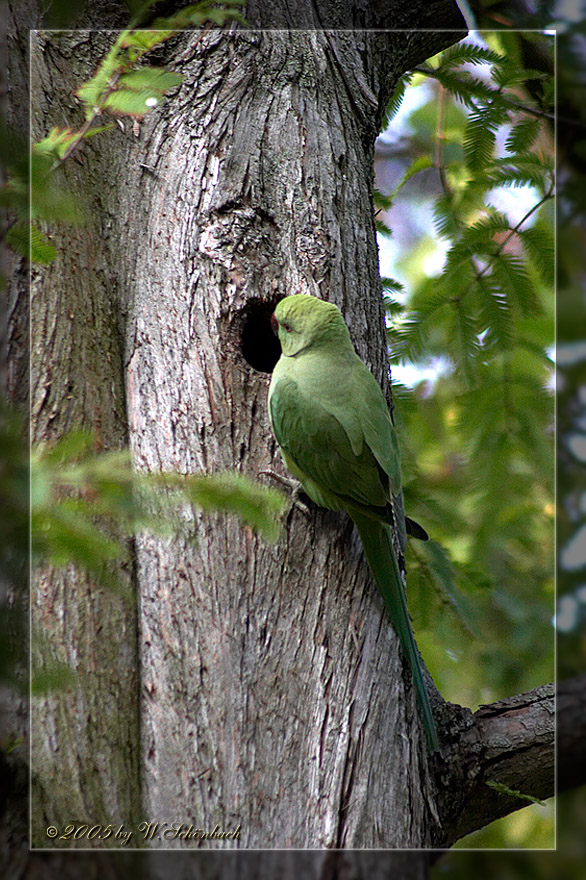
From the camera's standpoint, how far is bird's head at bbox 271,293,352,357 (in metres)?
2.33

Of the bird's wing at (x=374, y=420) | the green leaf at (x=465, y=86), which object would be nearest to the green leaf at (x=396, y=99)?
the green leaf at (x=465, y=86)

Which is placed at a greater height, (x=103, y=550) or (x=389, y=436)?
(x=389, y=436)

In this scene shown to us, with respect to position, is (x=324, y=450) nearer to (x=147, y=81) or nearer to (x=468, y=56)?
(x=147, y=81)

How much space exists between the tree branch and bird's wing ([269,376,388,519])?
0.78 m

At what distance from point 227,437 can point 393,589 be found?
2.30 ft

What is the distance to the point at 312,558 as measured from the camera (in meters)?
2.17

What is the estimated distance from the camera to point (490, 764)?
7.61 feet

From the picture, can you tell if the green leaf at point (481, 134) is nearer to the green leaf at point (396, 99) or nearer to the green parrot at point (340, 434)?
the green leaf at point (396, 99)

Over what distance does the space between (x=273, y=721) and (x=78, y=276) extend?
1.63 meters

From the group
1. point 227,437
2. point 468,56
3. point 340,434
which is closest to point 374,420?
point 340,434

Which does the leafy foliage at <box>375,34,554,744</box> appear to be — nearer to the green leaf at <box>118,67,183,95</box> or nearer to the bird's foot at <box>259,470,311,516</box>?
the bird's foot at <box>259,470,311,516</box>

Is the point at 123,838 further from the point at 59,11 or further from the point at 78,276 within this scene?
the point at 59,11

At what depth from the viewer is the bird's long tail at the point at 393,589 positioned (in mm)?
2188

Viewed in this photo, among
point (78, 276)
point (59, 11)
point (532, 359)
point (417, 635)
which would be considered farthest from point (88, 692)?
point (532, 359)
